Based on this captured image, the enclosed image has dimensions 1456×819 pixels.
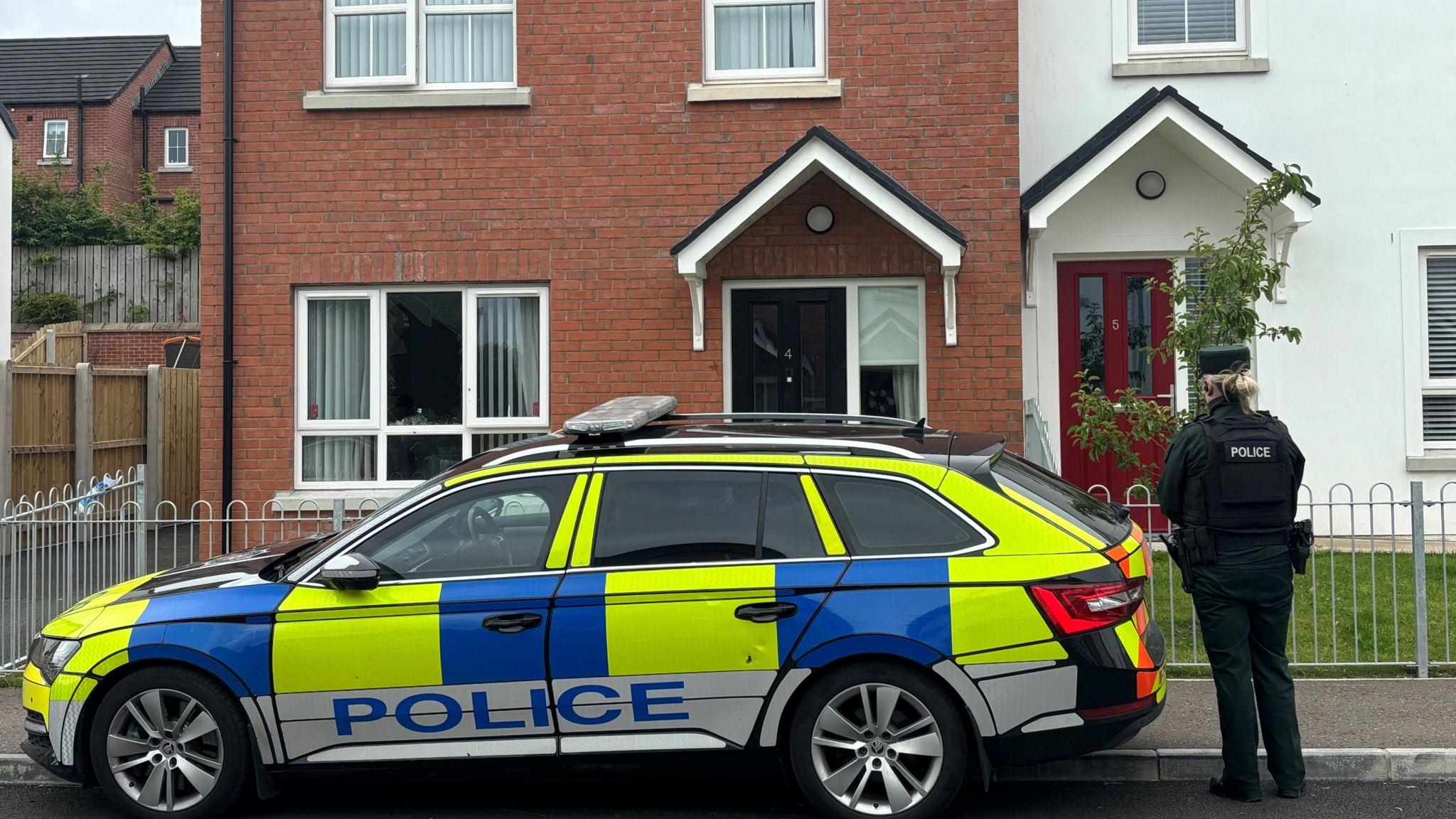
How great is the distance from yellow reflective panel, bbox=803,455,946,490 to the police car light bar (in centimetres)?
79

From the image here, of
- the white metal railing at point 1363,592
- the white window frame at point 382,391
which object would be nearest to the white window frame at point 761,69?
the white window frame at point 382,391

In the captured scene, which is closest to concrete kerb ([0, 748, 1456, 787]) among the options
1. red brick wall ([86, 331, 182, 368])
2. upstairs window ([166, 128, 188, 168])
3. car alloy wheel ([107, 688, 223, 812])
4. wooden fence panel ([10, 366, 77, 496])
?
car alloy wheel ([107, 688, 223, 812])

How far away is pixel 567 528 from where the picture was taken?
5.54 m

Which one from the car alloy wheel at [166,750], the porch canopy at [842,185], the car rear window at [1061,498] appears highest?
the porch canopy at [842,185]

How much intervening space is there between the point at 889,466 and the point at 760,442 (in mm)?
579

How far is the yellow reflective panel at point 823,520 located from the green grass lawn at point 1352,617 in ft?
7.86

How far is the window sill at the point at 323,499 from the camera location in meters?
10.4

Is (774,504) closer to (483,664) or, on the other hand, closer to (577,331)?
(483,664)

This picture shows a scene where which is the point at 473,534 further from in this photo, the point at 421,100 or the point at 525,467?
the point at 421,100

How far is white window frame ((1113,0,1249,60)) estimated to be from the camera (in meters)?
11.1

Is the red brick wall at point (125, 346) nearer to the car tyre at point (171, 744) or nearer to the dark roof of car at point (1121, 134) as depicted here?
the dark roof of car at point (1121, 134)

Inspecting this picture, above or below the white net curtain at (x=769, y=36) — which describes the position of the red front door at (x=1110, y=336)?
Answer: below

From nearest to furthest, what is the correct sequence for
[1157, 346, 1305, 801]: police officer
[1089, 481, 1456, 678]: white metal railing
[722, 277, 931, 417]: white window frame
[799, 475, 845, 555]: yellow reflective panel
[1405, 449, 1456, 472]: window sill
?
[799, 475, 845, 555]: yellow reflective panel, [1157, 346, 1305, 801]: police officer, [1089, 481, 1456, 678]: white metal railing, [722, 277, 931, 417]: white window frame, [1405, 449, 1456, 472]: window sill

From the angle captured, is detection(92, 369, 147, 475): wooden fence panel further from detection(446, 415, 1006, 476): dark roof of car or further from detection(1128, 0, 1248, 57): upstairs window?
detection(1128, 0, 1248, 57): upstairs window
